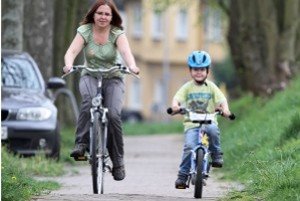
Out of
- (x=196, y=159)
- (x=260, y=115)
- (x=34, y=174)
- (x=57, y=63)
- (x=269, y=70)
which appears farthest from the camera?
(x=269, y=70)

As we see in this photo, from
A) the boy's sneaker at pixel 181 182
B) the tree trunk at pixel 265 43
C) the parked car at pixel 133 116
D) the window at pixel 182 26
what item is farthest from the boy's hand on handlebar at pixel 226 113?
the window at pixel 182 26

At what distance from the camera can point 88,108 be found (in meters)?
11.7

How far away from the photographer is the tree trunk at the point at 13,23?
63.3 ft

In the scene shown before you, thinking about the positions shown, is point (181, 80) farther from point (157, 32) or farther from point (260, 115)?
point (260, 115)

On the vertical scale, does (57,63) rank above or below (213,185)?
above

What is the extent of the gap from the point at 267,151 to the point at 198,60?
11.3 ft

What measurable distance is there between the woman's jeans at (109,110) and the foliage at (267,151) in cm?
Result: 128

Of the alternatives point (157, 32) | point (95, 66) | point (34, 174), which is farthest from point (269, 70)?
point (157, 32)

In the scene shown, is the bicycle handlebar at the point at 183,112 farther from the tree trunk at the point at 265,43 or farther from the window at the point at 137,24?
the window at the point at 137,24

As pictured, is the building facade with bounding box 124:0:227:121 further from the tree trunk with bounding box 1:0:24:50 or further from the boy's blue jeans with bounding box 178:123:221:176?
the boy's blue jeans with bounding box 178:123:221:176

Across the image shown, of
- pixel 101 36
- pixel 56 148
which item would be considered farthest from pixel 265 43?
pixel 101 36

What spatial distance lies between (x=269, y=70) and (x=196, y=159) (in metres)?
16.3

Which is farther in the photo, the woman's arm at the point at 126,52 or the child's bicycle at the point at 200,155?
the woman's arm at the point at 126,52

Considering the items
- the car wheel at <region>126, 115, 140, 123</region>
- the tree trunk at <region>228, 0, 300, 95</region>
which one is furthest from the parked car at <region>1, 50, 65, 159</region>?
the car wheel at <region>126, 115, 140, 123</region>
